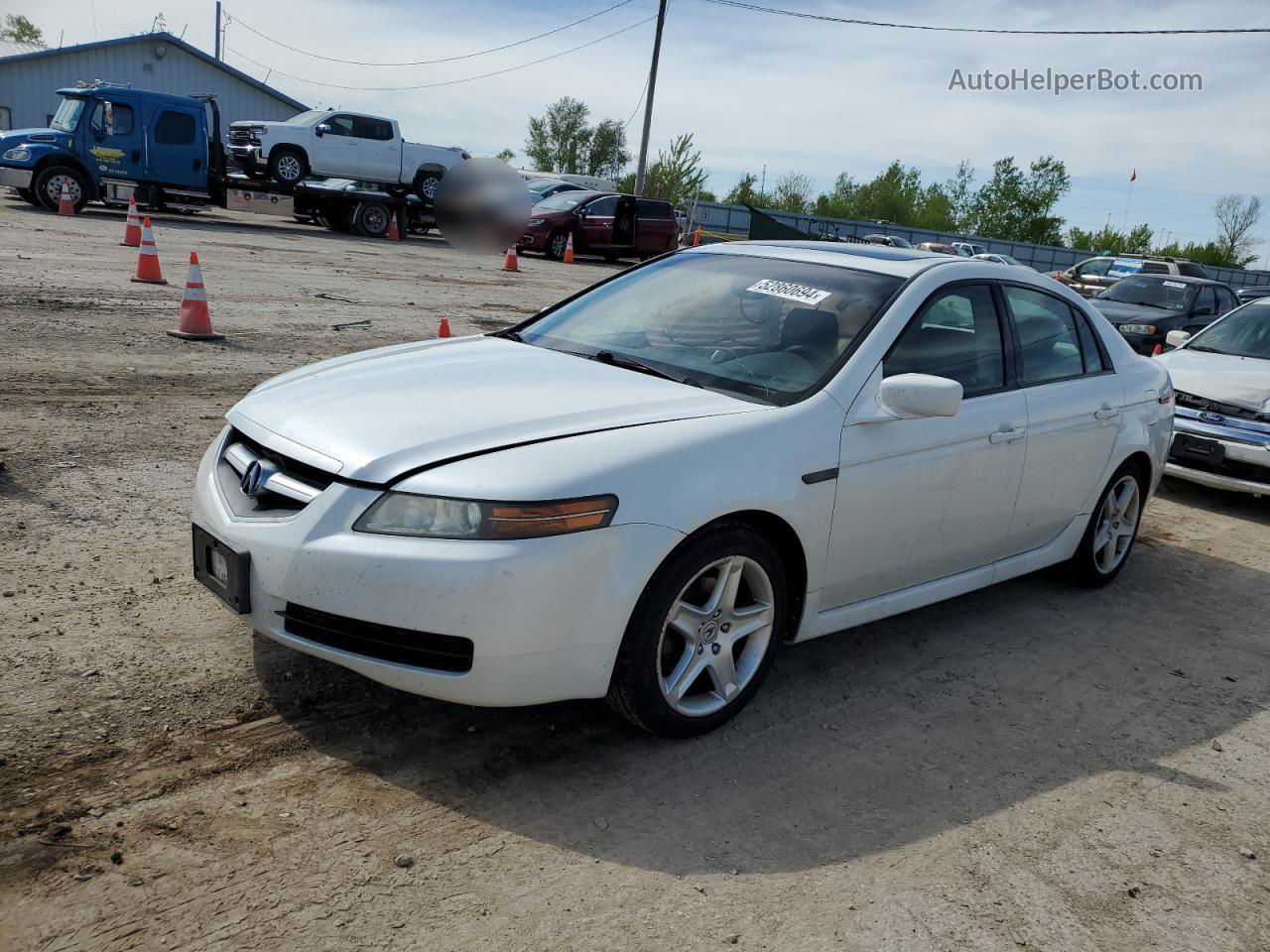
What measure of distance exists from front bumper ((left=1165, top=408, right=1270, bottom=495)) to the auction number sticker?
15.4 feet

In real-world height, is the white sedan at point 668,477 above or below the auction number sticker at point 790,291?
below

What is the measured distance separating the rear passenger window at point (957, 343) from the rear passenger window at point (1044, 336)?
18 centimetres

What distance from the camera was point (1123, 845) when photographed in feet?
10.5

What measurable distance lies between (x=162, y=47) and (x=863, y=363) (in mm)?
50038

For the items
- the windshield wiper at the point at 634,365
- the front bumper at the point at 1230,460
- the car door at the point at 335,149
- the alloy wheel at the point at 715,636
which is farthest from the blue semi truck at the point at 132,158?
the alloy wheel at the point at 715,636

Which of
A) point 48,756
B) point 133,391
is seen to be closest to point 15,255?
point 133,391

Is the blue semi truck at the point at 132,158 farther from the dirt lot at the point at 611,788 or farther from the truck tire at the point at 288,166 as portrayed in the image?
the dirt lot at the point at 611,788

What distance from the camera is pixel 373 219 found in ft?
84.2

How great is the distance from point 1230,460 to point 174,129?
848 inches

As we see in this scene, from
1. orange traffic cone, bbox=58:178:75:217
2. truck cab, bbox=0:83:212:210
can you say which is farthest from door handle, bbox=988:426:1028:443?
truck cab, bbox=0:83:212:210

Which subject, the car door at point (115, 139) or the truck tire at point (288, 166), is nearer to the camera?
the car door at point (115, 139)

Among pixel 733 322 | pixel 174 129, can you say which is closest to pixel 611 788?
pixel 733 322

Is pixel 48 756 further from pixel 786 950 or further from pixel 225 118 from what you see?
pixel 225 118

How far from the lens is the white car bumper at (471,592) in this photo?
2.95 m
